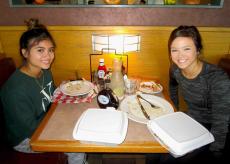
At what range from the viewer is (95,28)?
1.87 meters

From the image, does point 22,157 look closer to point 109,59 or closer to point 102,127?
point 102,127

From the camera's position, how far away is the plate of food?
5.09 feet

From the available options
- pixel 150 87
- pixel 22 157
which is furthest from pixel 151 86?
pixel 22 157

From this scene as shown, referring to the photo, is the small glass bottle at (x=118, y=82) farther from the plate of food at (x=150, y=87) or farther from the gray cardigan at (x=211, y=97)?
the gray cardigan at (x=211, y=97)

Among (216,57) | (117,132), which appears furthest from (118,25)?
(117,132)

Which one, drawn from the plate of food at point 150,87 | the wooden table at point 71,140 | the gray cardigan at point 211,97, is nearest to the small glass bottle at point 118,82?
the plate of food at point 150,87

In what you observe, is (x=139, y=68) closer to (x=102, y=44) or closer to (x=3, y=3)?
A: (x=102, y=44)

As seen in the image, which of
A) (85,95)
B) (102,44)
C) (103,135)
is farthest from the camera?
(102,44)

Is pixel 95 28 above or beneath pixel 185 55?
above

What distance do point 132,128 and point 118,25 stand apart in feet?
3.60

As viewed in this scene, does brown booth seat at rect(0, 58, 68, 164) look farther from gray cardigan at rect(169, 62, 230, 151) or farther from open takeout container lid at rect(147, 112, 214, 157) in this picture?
gray cardigan at rect(169, 62, 230, 151)

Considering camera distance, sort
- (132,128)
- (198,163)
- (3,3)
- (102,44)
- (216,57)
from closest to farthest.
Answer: (132,128) < (198,163) < (102,44) < (3,3) < (216,57)

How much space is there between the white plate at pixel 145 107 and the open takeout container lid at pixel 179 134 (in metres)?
0.11

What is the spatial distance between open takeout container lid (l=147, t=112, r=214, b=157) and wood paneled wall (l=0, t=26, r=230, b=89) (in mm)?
966
